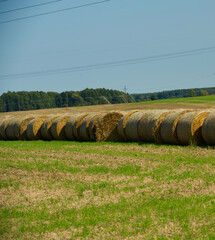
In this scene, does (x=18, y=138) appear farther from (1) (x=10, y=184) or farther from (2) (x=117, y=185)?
(2) (x=117, y=185)

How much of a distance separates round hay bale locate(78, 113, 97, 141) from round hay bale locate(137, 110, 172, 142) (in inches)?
134

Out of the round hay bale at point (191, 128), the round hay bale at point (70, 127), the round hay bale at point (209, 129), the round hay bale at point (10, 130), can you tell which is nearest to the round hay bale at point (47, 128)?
Answer: the round hay bale at point (70, 127)

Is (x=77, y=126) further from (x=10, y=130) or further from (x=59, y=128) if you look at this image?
(x=10, y=130)

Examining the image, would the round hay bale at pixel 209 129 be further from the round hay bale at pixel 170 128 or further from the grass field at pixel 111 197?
the round hay bale at pixel 170 128

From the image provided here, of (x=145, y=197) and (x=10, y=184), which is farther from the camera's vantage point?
(x=10, y=184)

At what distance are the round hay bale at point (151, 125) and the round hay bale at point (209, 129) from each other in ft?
7.36

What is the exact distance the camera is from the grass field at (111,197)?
522cm

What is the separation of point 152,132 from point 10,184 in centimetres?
725

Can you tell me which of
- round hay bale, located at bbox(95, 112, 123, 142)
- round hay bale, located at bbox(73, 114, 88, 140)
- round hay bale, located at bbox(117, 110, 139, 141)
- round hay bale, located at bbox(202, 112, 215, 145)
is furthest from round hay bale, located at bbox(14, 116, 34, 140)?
round hay bale, located at bbox(202, 112, 215, 145)

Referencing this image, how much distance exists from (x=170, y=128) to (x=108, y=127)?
4.07 meters

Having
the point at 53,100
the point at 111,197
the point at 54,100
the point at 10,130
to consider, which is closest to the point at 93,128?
the point at 10,130

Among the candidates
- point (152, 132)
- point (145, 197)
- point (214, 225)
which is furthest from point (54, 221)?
point (152, 132)

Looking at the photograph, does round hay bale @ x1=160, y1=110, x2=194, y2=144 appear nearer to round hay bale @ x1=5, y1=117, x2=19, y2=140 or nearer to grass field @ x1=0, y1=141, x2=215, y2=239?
grass field @ x1=0, y1=141, x2=215, y2=239

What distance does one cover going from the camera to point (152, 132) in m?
13.9
